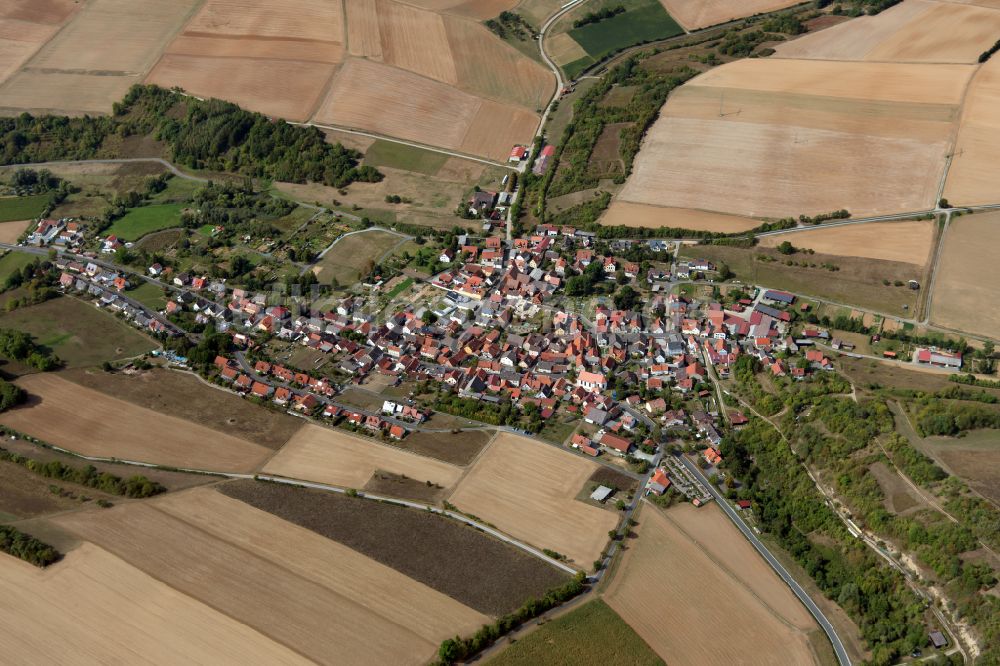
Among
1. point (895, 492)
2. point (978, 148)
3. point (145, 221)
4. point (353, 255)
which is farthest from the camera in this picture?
point (145, 221)

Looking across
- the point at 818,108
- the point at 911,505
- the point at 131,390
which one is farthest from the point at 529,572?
the point at 818,108

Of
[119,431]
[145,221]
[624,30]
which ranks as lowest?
[119,431]

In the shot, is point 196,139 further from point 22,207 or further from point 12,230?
point 12,230

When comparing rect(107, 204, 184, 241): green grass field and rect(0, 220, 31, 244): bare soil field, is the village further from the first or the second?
rect(0, 220, 31, 244): bare soil field

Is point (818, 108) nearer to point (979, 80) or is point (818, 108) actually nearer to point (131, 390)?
point (979, 80)

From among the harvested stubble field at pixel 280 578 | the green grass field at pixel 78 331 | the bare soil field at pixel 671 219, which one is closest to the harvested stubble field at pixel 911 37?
the bare soil field at pixel 671 219

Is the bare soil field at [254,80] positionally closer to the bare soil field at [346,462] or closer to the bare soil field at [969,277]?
the bare soil field at [346,462]

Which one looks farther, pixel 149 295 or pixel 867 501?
pixel 149 295

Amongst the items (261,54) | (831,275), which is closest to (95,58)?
(261,54)
